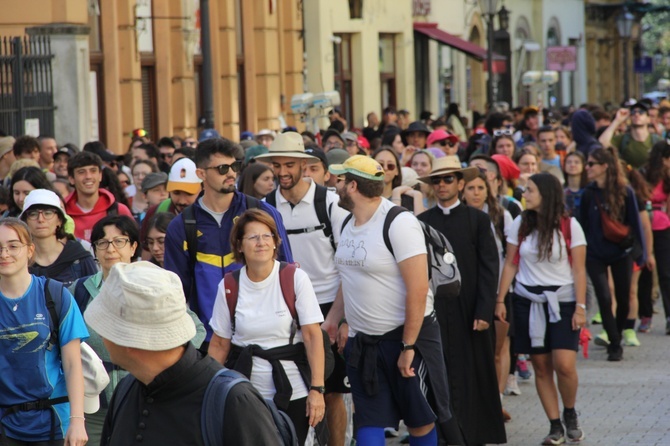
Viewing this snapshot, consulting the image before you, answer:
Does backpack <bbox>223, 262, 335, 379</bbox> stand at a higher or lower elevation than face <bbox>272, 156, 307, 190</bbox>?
lower

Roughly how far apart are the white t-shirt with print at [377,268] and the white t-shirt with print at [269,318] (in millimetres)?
570

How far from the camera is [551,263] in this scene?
30.1 feet

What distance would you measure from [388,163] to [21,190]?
2735 millimetres

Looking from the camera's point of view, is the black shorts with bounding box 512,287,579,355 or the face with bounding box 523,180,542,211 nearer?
the black shorts with bounding box 512,287,579,355

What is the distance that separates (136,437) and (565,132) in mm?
14672

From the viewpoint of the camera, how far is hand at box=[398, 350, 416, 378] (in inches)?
287

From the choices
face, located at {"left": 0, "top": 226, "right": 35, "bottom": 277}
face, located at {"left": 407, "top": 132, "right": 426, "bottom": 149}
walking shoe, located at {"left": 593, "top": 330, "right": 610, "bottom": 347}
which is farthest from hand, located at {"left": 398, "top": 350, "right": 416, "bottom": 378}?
face, located at {"left": 407, "top": 132, "right": 426, "bottom": 149}

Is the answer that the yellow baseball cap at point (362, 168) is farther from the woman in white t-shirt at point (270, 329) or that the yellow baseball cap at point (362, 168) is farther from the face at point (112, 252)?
the face at point (112, 252)

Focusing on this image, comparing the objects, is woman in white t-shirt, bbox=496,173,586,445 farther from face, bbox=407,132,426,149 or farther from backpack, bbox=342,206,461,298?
face, bbox=407,132,426,149

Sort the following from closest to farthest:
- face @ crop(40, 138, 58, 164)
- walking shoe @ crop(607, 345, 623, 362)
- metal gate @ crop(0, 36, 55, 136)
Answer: walking shoe @ crop(607, 345, 623, 362) < face @ crop(40, 138, 58, 164) < metal gate @ crop(0, 36, 55, 136)

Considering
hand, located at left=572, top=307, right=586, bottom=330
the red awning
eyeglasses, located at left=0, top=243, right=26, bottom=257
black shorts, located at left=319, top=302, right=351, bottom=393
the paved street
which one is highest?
the red awning

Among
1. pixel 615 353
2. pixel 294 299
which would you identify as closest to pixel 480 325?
pixel 294 299

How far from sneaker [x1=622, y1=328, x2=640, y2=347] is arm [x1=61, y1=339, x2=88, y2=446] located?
26.0ft

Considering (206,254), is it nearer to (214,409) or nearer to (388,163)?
(388,163)
